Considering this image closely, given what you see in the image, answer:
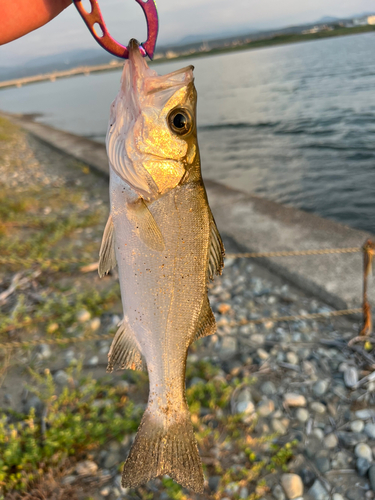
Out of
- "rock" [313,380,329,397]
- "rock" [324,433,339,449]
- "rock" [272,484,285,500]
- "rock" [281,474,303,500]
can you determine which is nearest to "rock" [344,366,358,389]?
"rock" [313,380,329,397]

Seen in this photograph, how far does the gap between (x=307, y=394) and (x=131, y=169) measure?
2.70 m

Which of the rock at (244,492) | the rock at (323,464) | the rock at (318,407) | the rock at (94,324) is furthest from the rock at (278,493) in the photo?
the rock at (94,324)

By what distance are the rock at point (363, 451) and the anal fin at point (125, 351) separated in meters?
1.97

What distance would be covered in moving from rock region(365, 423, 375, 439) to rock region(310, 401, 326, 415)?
34 cm

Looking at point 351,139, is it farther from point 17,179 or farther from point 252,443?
point 252,443

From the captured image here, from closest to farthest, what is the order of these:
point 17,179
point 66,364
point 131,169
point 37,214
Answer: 1. point 131,169
2. point 66,364
3. point 37,214
4. point 17,179

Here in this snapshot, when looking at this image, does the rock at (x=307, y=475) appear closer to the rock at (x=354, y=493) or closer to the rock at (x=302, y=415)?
the rock at (x=354, y=493)

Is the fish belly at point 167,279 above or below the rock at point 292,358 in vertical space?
above

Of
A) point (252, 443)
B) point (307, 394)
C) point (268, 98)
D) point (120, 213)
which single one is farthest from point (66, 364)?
point (268, 98)

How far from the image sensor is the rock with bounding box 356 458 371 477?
262cm

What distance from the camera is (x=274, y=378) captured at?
343 cm

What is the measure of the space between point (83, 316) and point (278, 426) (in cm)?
240

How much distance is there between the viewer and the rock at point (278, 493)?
249 cm

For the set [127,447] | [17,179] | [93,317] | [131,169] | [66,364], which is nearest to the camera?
[131,169]
